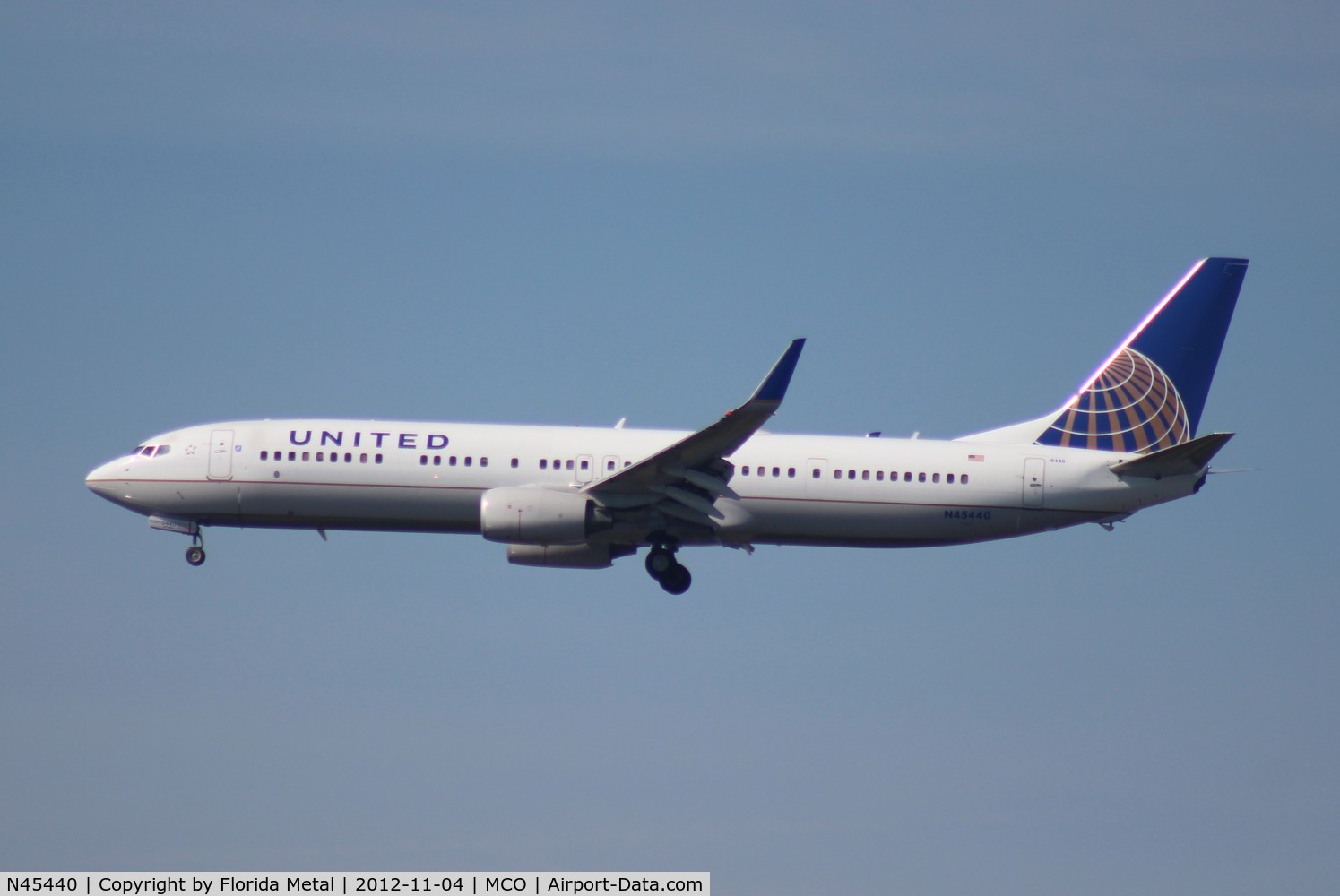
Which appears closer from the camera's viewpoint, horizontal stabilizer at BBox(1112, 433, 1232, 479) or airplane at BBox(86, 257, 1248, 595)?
horizontal stabilizer at BBox(1112, 433, 1232, 479)

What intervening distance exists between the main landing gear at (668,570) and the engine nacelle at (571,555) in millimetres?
1245

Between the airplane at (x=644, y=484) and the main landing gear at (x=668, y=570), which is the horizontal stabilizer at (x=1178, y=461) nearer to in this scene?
the airplane at (x=644, y=484)

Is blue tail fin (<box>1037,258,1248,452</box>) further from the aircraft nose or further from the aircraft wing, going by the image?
the aircraft nose

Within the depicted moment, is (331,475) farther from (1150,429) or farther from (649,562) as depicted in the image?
(1150,429)

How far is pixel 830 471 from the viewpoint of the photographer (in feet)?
136

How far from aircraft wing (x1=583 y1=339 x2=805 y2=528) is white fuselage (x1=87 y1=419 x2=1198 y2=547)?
34.6 inches

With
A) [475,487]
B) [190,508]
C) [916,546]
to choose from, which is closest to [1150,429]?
[916,546]

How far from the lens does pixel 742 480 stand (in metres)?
41.4

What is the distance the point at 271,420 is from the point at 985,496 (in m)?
18.5

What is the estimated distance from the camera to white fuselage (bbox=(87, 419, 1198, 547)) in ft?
136

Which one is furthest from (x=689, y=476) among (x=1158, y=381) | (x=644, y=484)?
(x=1158, y=381)

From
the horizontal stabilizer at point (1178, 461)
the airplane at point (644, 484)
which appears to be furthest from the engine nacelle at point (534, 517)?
the horizontal stabilizer at point (1178, 461)

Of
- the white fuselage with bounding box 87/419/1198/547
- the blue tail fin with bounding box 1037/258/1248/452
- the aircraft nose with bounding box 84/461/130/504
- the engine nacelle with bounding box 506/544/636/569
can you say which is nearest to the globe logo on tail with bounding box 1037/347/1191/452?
the blue tail fin with bounding box 1037/258/1248/452

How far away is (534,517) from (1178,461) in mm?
15592
